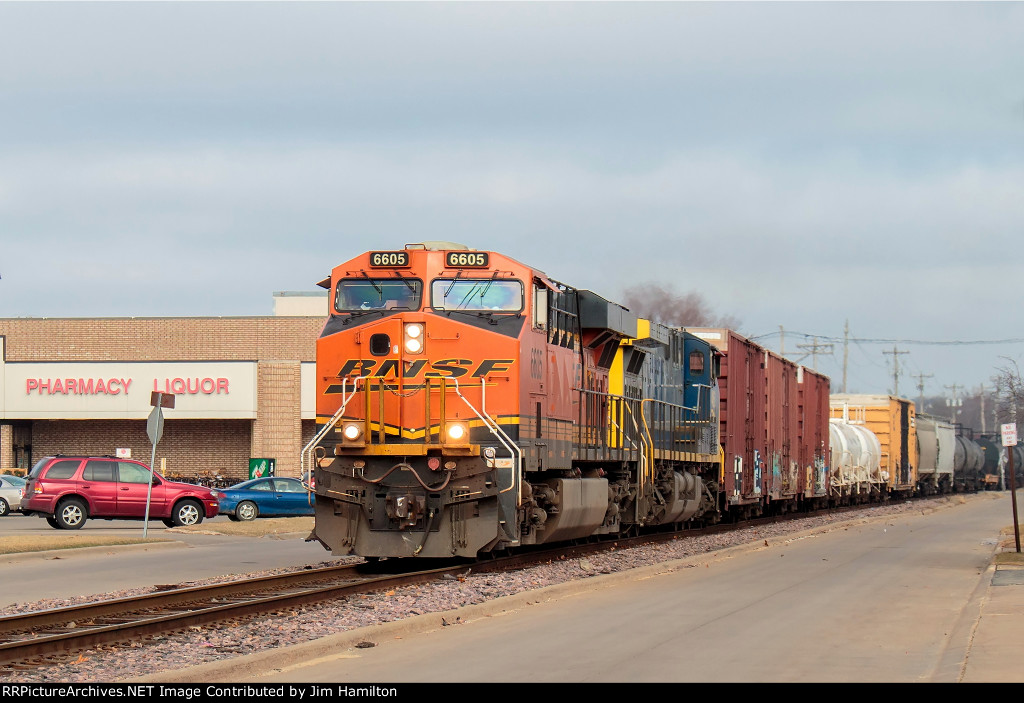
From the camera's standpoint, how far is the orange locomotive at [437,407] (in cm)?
1514

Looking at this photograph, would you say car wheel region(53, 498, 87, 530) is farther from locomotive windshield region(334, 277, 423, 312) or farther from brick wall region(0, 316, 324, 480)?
brick wall region(0, 316, 324, 480)

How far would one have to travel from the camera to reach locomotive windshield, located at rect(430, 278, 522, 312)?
15.8 metres

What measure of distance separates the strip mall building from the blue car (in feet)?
54.0

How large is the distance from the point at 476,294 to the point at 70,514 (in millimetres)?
14900

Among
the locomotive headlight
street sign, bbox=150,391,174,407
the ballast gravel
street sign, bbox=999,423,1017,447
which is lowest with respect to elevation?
the ballast gravel

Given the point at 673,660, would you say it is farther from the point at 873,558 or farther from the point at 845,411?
the point at 845,411

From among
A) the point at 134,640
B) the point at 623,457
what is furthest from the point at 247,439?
the point at 134,640

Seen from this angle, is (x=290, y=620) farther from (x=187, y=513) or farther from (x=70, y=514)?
(x=187, y=513)

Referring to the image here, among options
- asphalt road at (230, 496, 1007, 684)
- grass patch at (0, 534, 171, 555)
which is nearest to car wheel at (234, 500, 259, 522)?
grass patch at (0, 534, 171, 555)

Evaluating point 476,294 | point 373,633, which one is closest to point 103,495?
point 476,294

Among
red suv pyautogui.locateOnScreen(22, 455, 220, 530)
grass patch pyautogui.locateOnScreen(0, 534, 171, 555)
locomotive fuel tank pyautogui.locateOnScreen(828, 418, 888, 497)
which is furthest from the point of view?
locomotive fuel tank pyautogui.locateOnScreen(828, 418, 888, 497)

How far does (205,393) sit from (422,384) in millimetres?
37014

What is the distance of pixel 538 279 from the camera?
53.3 feet

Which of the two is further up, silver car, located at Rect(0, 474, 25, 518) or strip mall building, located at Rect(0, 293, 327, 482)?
strip mall building, located at Rect(0, 293, 327, 482)
